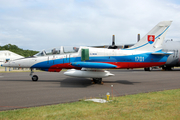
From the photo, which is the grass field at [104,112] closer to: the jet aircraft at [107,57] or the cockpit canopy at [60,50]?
the jet aircraft at [107,57]

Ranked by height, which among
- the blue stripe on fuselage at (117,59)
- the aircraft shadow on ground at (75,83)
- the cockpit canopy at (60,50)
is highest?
the cockpit canopy at (60,50)

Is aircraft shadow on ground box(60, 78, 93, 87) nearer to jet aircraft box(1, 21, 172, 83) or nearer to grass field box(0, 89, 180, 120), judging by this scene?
jet aircraft box(1, 21, 172, 83)

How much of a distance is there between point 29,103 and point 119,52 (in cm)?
812

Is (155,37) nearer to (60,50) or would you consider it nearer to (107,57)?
(107,57)

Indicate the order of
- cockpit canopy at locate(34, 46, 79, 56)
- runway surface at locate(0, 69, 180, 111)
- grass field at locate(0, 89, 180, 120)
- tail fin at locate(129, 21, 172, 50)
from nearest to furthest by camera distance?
grass field at locate(0, 89, 180, 120) → runway surface at locate(0, 69, 180, 111) → cockpit canopy at locate(34, 46, 79, 56) → tail fin at locate(129, 21, 172, 50)

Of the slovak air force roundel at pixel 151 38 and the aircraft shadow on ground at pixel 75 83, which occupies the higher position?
the slovak air force roundel at pixel 151 38

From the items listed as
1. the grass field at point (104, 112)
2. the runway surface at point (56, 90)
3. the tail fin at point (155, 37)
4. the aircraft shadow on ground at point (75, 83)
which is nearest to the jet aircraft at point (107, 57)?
the tail fin at point (155, 37)

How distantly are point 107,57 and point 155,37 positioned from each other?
14.9ft

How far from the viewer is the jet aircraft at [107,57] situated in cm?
1216

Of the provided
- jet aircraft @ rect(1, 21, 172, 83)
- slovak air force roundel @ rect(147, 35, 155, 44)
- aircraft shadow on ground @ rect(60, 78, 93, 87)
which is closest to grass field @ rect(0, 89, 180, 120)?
aircraft shadow on ground @ rect(60, 78, 93, 87)

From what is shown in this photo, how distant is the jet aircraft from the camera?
12164 millimetres

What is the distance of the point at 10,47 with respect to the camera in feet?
342

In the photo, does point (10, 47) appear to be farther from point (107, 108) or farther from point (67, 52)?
point (107, 108)

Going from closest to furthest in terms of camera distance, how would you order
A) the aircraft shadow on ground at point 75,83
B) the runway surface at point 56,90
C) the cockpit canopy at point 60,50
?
the runway surface at point 56,90 < the aircraft shadow on ground at point 75,83 < the cockpit canopy at point 60,50
